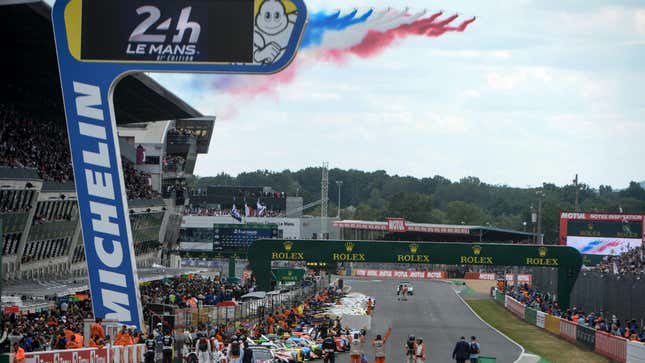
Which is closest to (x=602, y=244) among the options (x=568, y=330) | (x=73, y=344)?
(x=568, y=330)

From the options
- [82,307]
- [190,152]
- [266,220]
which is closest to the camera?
[82,307]

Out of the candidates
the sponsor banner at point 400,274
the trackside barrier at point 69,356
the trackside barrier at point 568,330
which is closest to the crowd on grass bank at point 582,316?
the trackside barrier at point 568,330

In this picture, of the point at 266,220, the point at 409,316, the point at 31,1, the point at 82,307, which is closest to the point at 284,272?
the point at 409,316

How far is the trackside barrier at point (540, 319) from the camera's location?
54.9 metres

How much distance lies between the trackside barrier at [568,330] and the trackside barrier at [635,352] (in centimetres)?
1113

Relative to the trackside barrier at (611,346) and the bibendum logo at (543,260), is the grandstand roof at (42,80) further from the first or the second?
the trackside barrier at (611,346)

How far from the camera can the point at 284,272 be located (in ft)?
215

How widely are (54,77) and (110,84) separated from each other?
2165cm

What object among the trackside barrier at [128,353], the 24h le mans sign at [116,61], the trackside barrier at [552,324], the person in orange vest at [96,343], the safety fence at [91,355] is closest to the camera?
A: the safety fence at [91,355]

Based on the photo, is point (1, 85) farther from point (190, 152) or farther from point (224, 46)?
point (190, 152)

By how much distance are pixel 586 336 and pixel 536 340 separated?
5.32 m

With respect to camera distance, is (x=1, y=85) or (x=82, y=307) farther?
(x=1, y=85)

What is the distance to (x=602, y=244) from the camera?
3484 inches

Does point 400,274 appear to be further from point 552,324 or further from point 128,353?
point 128,353
